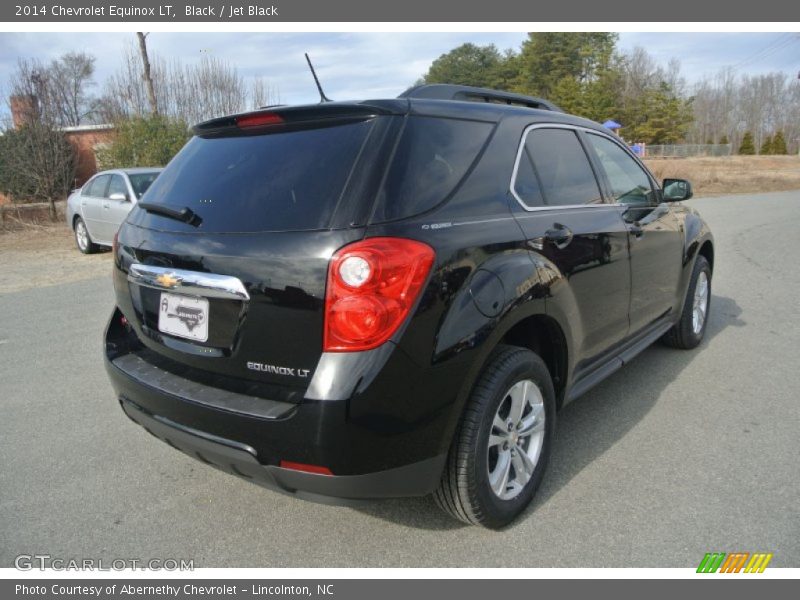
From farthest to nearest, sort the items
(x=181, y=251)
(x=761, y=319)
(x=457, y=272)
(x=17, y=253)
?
(x=17, y=253)
(x=761, y=319)
(x=181, y=251)
(x=457, y=272)

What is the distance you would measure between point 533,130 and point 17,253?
42.7ft

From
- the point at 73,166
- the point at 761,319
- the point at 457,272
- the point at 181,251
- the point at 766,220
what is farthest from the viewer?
the point at 73,166

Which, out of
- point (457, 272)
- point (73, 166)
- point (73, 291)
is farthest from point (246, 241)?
point (73, 166)

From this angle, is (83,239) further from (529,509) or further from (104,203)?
→ (529,509)

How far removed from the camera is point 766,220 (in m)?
14.7

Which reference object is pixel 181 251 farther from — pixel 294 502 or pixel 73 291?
pixel 73 291

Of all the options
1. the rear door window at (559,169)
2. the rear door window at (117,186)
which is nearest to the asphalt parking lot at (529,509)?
the rear door window at (559,169)

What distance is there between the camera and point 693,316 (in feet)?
15.9

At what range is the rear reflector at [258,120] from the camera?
2604 millimetres

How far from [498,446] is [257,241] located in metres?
1.35

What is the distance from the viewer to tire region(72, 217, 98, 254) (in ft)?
38.9

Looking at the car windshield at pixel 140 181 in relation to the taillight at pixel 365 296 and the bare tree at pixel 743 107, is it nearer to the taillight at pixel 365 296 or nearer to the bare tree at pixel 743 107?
the taillight at pixel 365 296

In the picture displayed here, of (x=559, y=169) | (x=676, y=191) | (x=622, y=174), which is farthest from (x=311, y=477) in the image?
(x=676, y=191)

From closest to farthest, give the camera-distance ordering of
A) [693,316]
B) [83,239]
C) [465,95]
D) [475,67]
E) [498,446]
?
1. [498,446]
2. [465,95]
3. [693,316]
4. [83,239]
5. [475,67]
